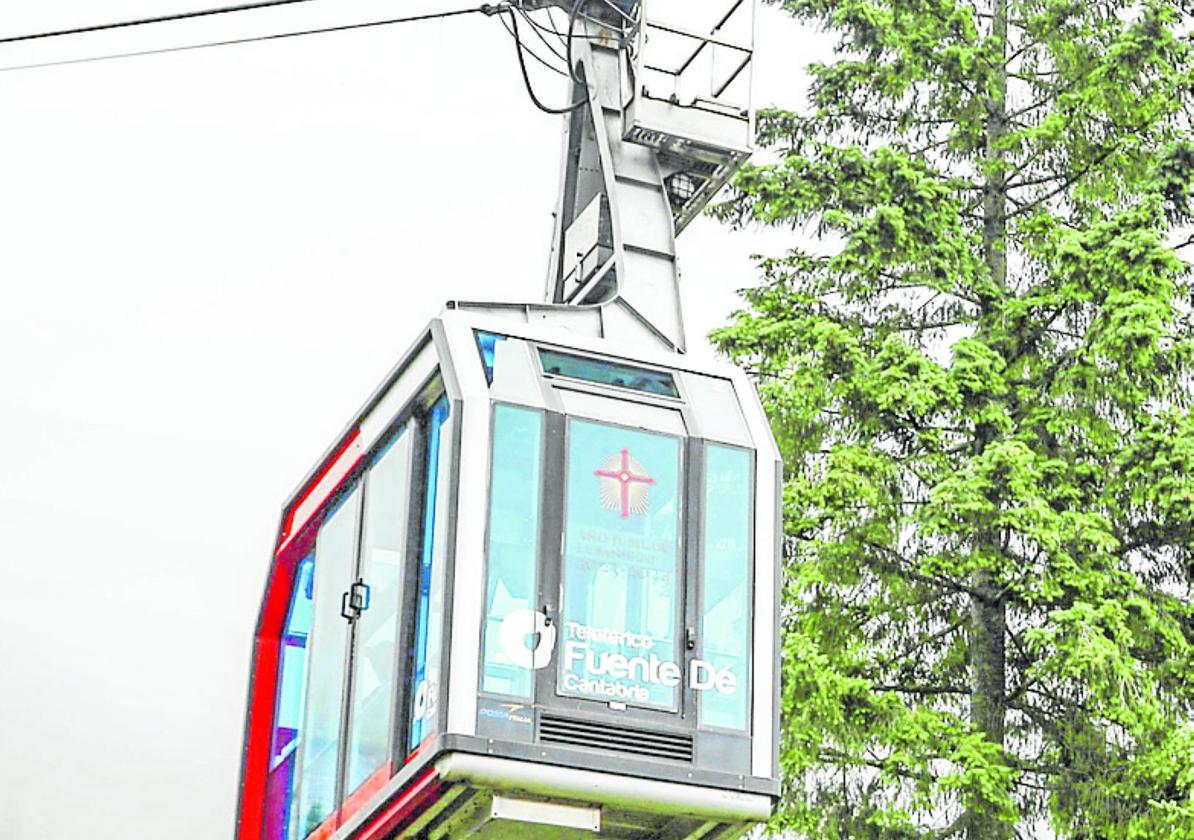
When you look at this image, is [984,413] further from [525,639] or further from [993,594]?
[525,639]

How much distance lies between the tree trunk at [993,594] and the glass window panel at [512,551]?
6239mm

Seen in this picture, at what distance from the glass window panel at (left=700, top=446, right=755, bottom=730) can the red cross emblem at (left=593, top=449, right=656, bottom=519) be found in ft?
1.05

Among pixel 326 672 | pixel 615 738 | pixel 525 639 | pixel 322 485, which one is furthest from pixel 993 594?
pixel 525 639

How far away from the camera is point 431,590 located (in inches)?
408

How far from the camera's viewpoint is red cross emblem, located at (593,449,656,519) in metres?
10.7

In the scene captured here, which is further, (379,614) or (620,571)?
(379,614)

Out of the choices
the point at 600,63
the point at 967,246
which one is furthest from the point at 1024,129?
the point at 600,63

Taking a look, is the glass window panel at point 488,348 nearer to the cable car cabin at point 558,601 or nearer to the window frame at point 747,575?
the cable car cabin at point 558,601

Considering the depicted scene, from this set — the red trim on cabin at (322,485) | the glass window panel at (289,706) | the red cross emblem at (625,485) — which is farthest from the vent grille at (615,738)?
the glass window panel at (289,706)

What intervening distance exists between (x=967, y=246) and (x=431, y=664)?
9.14 m

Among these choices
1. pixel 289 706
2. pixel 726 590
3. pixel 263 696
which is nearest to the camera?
pixel 726 590

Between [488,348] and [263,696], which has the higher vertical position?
[488,348]

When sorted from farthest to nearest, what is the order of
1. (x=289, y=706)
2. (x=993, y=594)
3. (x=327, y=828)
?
(x=993, y=594)
(x=289, y=706)
(x=327, y=828)

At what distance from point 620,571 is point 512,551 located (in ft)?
1.71
